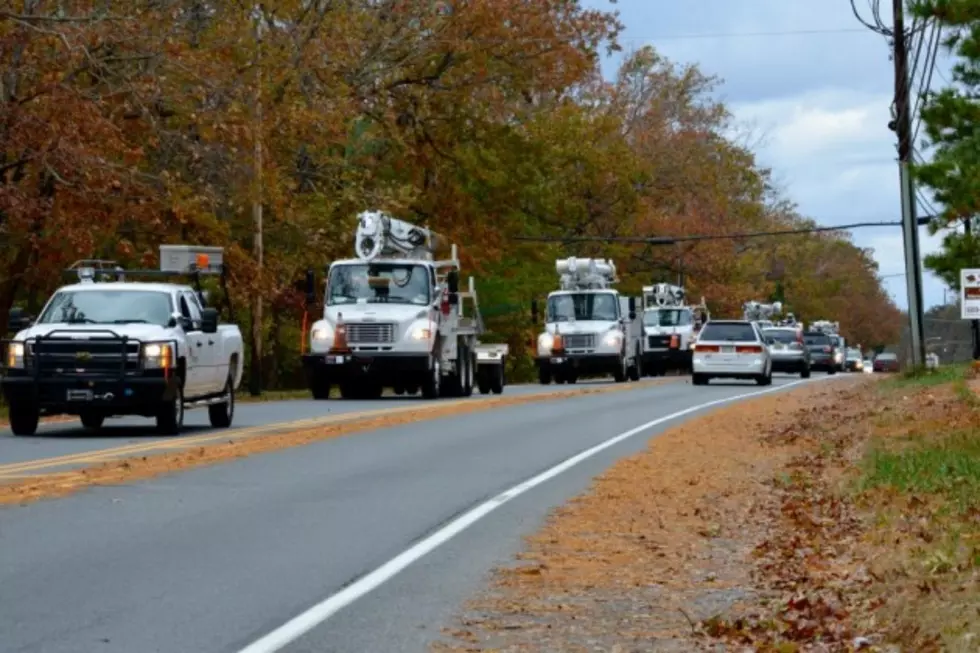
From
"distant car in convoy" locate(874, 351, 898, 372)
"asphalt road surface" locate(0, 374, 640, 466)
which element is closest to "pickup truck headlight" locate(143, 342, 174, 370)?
"asphalt road surface" locate(0, 374, 640, 466)

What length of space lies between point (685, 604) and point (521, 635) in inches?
58.1

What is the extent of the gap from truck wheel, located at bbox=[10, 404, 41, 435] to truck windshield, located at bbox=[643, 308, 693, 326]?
4300 cm

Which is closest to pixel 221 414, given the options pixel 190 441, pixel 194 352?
pixel 194 352

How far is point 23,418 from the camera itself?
25.1 m

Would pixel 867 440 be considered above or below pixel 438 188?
below

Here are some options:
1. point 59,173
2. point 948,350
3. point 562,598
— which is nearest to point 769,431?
point 59,173

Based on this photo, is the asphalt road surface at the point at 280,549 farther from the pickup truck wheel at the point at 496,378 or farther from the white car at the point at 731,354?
the white car at the point at 731,354

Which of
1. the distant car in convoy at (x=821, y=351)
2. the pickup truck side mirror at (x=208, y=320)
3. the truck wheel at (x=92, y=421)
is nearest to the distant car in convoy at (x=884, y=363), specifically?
the distant car in convoy at (x=821, y=351)

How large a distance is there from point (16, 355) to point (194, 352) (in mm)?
2385

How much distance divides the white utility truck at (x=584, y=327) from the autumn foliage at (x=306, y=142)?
250 centimetres

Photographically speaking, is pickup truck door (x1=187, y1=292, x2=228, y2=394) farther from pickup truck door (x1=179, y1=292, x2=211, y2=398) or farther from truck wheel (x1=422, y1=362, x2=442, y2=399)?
truck wheel (x1=422, y1=362, x2=442, y2=399)

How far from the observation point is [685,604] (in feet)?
35.4

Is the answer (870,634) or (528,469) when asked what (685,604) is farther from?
(528,469)

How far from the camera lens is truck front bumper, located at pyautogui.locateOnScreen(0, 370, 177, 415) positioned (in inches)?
959
